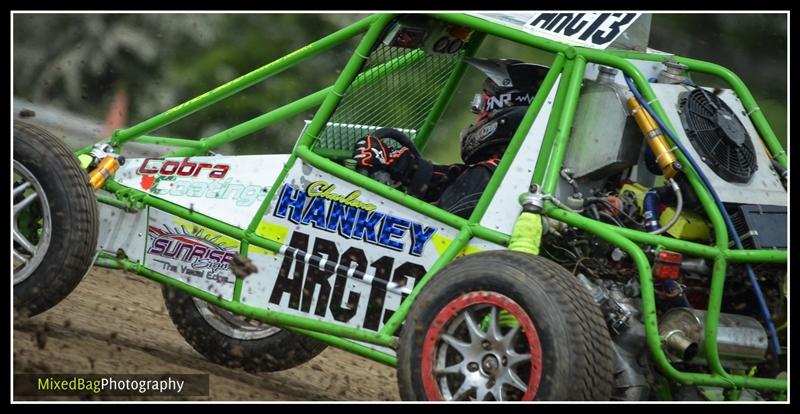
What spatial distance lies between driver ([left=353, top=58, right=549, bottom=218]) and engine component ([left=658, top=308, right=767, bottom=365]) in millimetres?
1114

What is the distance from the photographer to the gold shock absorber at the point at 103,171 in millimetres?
6098

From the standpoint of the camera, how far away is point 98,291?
785 centimetres

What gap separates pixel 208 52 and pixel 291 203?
680 cm

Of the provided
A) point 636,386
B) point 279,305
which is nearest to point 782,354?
point 636,386

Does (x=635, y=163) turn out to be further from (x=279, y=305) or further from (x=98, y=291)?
(x=98, y=291)

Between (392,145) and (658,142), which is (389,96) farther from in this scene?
(658,142)

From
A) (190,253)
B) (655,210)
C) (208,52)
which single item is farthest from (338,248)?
(208,52)

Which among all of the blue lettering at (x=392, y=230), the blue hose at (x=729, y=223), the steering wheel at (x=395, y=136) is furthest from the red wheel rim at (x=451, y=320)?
the steering wheel at (x=395, y=136)

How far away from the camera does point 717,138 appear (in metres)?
5.42

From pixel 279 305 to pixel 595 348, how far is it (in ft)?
6.13

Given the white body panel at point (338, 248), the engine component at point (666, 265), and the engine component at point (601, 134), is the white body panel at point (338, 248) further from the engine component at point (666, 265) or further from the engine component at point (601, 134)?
the engine component at point (666, 265)

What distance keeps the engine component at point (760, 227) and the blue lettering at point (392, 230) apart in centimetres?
145

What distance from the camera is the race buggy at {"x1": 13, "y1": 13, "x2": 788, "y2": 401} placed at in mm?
4762

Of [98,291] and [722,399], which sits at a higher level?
[98,291]
